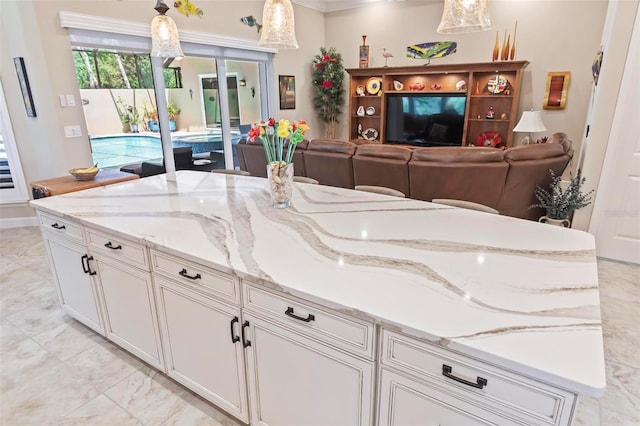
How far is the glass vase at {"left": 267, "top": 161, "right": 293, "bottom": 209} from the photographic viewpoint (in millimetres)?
2002

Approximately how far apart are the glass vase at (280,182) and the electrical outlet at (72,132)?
317 centimetres

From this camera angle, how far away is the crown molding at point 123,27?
3.72 meters

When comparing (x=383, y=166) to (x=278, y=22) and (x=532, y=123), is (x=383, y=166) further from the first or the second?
(x=532, y=123)

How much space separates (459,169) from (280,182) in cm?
201

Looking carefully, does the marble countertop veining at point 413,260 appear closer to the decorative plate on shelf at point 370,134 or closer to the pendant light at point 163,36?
the pendant light at point 163,36

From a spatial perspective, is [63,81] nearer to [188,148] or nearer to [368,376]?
[188,148]

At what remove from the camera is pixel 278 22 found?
256 cm

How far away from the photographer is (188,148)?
17.1 ft

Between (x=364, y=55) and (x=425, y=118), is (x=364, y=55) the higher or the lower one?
the higher one

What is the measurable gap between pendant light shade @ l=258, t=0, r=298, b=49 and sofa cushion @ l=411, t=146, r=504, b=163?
1.61 m

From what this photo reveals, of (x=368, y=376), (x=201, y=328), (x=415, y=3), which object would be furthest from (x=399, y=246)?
(x=415, y=3)

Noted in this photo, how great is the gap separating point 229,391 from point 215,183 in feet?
4.97

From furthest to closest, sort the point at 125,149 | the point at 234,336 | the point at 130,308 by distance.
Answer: the point at 125,149 < the point at 130,308 < the point at 234,336

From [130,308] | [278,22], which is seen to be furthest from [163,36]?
[130,308]
